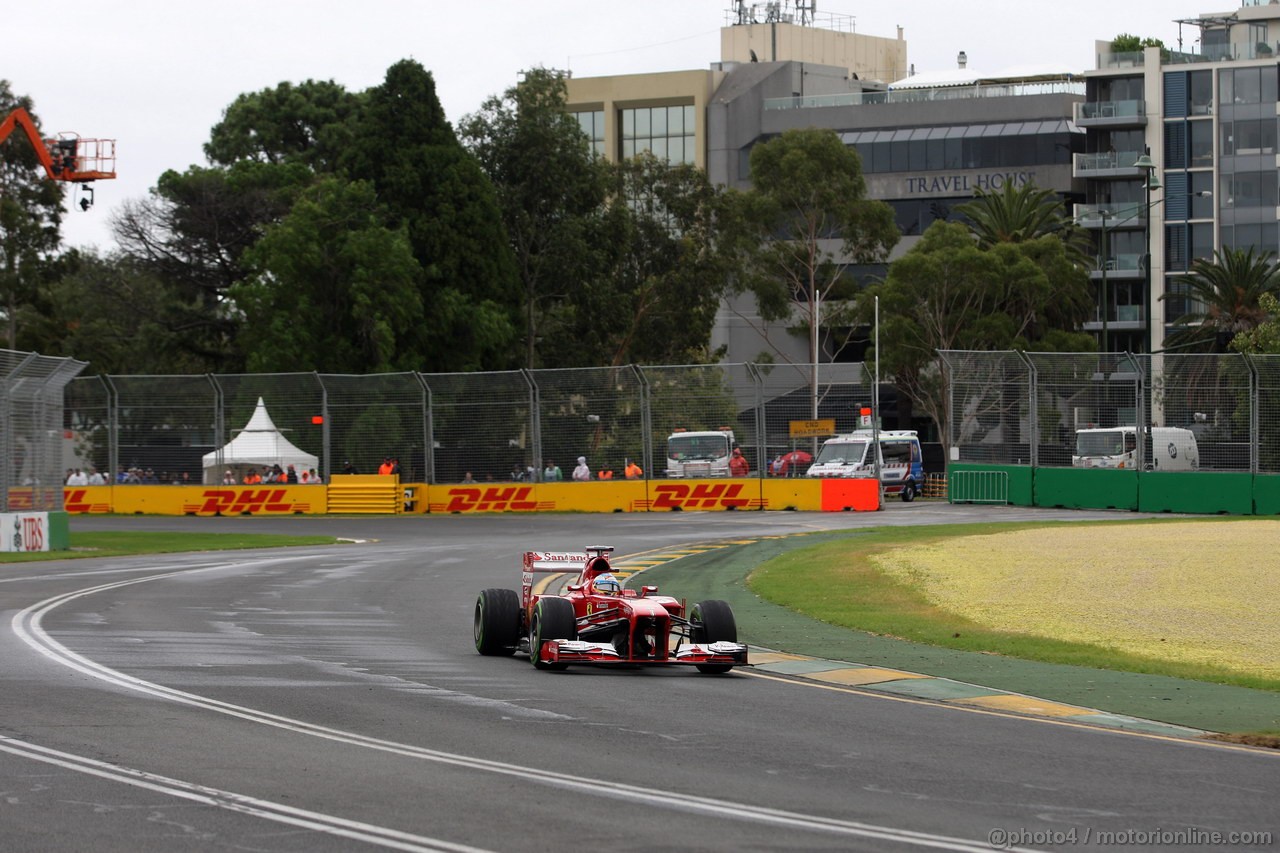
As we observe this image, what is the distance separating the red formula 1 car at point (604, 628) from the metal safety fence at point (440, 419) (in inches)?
1145

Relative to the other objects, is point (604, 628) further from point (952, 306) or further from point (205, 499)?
point (952, 306)

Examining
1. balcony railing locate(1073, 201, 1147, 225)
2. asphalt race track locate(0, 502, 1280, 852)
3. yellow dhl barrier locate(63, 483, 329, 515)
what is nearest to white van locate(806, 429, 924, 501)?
yellow dhl barrier locate(63, 483, 329, 515)

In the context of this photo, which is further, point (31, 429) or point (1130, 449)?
point (1130, 449)

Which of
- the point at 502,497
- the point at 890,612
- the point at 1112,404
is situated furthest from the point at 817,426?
the point at 890,612

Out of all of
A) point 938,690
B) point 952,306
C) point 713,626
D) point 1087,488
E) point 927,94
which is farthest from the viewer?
point 927,94

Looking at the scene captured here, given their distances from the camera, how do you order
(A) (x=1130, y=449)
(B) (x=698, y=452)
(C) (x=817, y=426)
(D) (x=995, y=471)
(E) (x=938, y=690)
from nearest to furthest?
1. (E) (x=938, y=690)
2. (A) (x=1130, y=449)
3. (C) (x=817, y=426)
4. (D) (x=995, y=471)
5. (B) (x=698, y=452)

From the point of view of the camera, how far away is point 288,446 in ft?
A: 155

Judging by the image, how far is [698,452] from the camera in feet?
148

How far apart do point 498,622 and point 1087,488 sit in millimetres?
31171

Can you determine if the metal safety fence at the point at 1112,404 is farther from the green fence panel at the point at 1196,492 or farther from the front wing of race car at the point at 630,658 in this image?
the front wing of race car at the point at 630,658

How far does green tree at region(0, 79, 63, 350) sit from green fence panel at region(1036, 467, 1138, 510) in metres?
51.1

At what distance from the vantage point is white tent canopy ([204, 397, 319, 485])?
154 feet

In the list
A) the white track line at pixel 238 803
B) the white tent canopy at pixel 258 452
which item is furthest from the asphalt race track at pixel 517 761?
the white tent canopy at pixel 258 452

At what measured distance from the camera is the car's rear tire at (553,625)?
14320 millimetres
